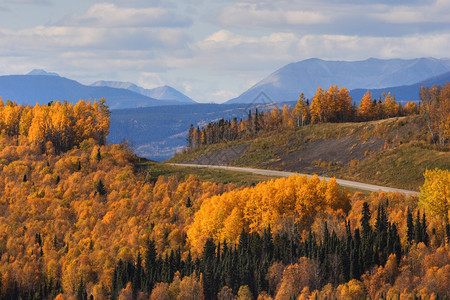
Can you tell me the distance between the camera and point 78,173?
165 m

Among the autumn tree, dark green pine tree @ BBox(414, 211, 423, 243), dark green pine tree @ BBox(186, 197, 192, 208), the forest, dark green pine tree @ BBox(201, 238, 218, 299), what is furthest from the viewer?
dark green pine tree @ BBox(186, 197, 192, 208)

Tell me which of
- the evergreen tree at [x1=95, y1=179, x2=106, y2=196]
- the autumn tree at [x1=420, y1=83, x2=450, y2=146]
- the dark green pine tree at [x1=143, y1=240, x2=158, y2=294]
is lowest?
the dark green pine tree at [x1=143, y1=240, x2=158, y2=294]

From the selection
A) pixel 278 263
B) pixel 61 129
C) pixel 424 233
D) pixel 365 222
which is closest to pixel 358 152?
pixel 365 222

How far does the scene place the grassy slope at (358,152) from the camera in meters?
120

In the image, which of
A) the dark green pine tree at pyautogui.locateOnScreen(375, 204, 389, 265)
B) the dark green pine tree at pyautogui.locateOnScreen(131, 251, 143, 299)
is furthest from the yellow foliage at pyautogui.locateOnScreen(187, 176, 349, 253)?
the dark green pine tree at pyautogui.locateOnScreen(375, 204, 389, 265)

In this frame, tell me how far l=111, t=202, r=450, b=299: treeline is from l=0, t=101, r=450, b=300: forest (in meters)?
0.23

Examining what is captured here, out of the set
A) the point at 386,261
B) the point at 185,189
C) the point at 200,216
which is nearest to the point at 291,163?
the point at 185,189

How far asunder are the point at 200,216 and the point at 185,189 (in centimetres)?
1870

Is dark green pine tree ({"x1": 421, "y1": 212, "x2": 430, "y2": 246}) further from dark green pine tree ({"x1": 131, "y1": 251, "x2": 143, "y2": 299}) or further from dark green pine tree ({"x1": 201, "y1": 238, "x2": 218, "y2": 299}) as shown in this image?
dark green pine tree ({"x1": 131, "y1": 251, "x2": 143, "y2": 299})

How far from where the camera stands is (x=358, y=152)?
14638cm

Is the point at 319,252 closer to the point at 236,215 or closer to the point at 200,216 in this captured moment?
the point at 236,215

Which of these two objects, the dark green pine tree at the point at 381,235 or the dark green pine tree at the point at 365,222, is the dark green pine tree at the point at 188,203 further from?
the dark green pine tree at the point at 381,235

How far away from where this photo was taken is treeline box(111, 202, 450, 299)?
9419 centimetres

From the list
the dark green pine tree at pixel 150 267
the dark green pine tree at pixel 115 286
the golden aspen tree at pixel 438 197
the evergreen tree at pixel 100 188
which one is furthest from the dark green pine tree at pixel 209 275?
the evergreen tree at pixel 100 188
